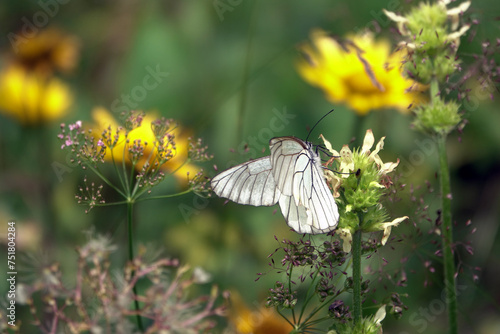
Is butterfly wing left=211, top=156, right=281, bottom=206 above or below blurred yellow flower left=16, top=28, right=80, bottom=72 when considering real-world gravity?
below

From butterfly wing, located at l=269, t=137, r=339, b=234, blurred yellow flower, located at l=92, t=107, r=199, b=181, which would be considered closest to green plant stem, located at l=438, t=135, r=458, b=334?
butterfly wing, located at l=269, t=137, r=339, b=234

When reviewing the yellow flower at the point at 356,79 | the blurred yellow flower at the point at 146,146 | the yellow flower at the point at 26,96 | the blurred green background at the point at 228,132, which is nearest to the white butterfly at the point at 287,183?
the blurred yellow flower at the point at 146,146

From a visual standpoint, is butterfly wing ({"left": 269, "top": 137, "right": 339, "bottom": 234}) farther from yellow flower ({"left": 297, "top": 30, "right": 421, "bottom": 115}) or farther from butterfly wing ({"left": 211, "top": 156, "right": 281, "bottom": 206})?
yellow flower ({"left": 297, "top": 30, "right": 421, "bottom": 115})

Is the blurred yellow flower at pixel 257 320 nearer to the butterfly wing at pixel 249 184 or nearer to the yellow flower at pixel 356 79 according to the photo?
the butterfly wing at pixel 249 184

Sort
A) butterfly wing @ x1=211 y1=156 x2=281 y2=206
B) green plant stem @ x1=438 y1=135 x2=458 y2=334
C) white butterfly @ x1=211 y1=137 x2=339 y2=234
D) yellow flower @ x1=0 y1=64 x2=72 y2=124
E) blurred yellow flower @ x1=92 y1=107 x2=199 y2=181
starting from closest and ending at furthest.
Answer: white butterfly @ x1=211 y1=137 x2=339 y2=234
butterfly wing @ x1=211 y1=156 x2=281 y2=206
green plant stem @ x1=438 y1=135 x2=458 y2=334
blurred yellow flower @ x1=92 y1=107 x2=199 y2=181
yellow flower @ x1=0 y1=64 x2=72 y2=124

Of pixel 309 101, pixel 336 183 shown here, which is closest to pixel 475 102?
pixel 309 101

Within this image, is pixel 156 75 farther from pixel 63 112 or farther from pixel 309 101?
pixel 309 101
